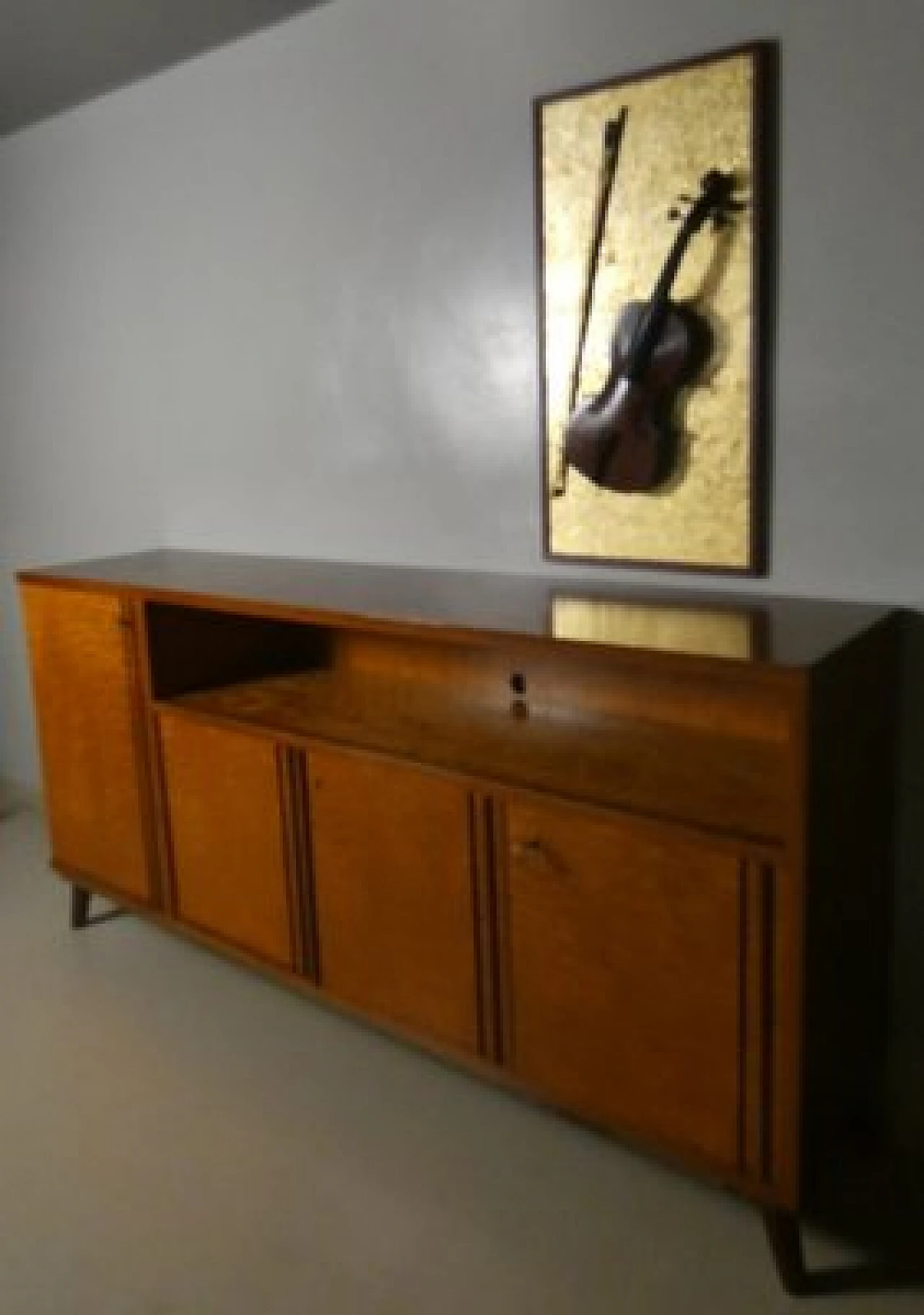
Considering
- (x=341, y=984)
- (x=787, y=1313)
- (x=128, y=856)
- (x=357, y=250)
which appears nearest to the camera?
(x=787, y=1313)

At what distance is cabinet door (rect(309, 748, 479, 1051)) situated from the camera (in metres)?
1.86

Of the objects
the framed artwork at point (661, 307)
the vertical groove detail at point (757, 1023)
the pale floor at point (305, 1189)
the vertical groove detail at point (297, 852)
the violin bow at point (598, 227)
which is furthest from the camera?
the vertical groove detail at point (297, 852)

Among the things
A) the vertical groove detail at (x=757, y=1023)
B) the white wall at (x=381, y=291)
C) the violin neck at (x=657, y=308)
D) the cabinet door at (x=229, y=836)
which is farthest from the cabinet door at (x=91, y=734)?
the vertical groove detail at (x=757, y=1023)

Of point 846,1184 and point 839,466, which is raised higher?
point 839,466

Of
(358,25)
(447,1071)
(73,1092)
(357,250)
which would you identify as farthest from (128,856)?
(358,25)

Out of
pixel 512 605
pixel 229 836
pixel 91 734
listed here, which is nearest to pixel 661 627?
pixel 512 605

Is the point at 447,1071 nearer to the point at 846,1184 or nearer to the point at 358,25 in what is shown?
the point at 846,1184

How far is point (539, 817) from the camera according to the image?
1.70m

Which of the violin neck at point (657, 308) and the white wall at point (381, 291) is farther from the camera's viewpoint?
the violin neck at point (657, 308)

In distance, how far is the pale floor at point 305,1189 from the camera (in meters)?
1.62

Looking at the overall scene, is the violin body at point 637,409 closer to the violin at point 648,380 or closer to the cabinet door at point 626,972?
the violin at point 648,380

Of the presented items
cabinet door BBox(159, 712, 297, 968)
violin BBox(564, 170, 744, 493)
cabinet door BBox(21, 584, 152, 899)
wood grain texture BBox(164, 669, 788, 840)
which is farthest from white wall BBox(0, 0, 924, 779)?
cabinet door BBox(159, 712, 297, 968)

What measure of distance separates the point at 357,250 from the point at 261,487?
1.95ft

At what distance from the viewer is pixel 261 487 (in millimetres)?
2631
